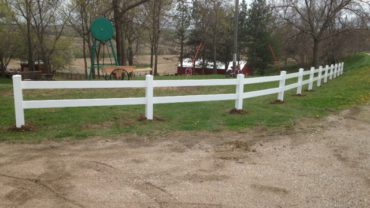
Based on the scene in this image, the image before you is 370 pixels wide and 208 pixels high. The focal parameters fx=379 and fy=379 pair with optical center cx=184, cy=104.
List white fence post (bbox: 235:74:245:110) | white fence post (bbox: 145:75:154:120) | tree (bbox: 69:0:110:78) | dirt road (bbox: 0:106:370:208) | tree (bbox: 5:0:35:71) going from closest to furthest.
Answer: dirt road (bbox: 0:106:370:208)
white fence post (bbox: 145:75:154:120)
white fence post (bbox: 235:74:245:110)
tree (bbox: 69:0:110:78)
tree (bbox: 5:0:35:71)

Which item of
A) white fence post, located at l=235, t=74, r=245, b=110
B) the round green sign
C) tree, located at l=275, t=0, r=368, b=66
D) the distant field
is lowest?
the distant field

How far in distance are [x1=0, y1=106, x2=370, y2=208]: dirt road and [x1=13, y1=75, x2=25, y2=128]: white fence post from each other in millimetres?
980

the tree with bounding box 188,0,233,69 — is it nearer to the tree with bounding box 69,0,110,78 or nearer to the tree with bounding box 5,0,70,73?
the tree with bounding box 69,0,110,78

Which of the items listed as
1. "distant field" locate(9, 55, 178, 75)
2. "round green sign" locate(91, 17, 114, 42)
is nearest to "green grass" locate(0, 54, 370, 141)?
"round green sign" locate(91, 17, 114, 42)

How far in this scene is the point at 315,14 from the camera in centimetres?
3203

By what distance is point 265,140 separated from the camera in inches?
285

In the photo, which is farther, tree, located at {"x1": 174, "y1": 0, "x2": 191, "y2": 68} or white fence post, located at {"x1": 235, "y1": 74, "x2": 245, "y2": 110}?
tree, located at {"x1": 174, "y1": 0, "x2": 191, "y2": 68}

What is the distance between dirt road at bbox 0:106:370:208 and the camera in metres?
4.31

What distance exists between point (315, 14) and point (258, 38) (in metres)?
11.8

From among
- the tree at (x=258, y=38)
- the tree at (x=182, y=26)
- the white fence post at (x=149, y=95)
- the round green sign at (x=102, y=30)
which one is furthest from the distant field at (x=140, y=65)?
the white fence post at (x=149, y=95)

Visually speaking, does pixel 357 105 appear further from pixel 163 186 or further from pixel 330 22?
pixel 330 22

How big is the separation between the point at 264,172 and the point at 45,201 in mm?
2921

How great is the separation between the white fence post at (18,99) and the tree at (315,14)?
27210mm

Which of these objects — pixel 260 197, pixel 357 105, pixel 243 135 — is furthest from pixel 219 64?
pixel 260 197
